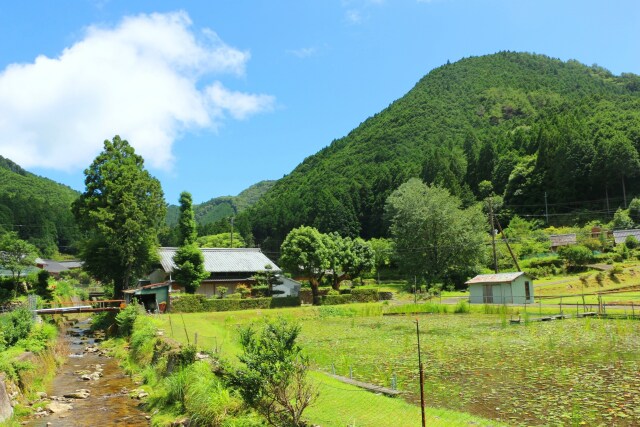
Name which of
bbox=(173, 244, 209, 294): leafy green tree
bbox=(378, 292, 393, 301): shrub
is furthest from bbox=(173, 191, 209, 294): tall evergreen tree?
bbox=(378, 292, 393, 301): shrub

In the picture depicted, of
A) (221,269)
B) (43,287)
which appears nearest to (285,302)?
(221,269)

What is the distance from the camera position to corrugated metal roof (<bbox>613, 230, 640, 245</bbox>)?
5472cm

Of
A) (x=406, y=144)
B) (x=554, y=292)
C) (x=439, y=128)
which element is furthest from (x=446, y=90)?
(x=554, y=292)

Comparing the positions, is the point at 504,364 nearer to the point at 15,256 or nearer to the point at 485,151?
the point at 15,256

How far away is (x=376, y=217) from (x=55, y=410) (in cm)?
8204

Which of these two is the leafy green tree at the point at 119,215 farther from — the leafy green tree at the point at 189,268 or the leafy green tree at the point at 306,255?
the leafy green tree at the point at 306,255

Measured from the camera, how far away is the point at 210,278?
1829 inches

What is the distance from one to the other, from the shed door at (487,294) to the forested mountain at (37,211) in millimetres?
75246

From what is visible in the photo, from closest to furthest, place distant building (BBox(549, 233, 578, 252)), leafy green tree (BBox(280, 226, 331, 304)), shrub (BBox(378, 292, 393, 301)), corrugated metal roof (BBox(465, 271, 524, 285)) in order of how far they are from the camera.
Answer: corrugated metal roof (BBox(465, 271, 524, 285)) → leafy green tree (BBox(280, 226, 331, 304)) → shrub (BBox(378, 292, 393, 301)) → distant building (BBox(549, 233, 578, 252))

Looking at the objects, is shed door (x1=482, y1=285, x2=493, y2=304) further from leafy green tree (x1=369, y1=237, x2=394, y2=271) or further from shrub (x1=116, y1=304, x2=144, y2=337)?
shrub (x1=116, y1=304, x2=144, y2=337)

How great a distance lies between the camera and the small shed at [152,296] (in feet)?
114

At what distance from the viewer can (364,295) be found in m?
43.0

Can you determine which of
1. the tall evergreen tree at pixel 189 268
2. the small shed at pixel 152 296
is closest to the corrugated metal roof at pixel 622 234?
the tall evergreen tree at pixel 189 268

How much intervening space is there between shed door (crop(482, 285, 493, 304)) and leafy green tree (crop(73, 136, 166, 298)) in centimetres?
2821
